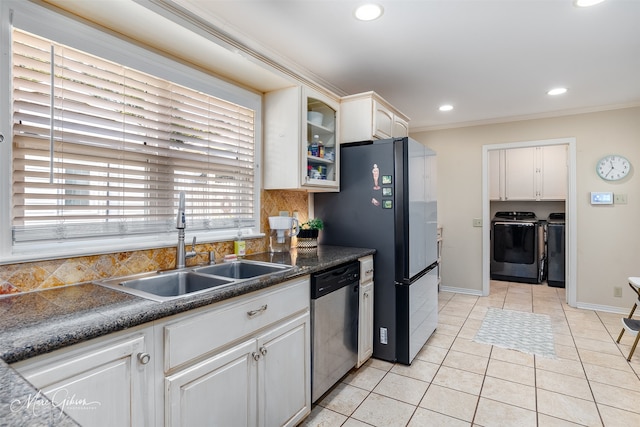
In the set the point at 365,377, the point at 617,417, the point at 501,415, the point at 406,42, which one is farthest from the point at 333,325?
the point at 406,42

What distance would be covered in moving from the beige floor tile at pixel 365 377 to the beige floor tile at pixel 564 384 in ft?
3.63

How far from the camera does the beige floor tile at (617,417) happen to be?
1.89m

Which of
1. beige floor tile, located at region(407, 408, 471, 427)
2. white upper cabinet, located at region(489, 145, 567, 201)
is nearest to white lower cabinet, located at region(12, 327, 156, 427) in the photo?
beige floor tile, located at region(407, 408, 471, 427)

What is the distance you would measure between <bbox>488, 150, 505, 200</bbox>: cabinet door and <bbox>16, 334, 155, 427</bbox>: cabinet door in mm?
5638

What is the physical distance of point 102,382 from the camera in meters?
1.01

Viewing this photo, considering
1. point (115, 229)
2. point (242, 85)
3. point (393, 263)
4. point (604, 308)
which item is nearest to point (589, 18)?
point (393, 263)

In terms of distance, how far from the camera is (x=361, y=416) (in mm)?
1972

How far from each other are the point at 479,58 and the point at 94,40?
103 inches

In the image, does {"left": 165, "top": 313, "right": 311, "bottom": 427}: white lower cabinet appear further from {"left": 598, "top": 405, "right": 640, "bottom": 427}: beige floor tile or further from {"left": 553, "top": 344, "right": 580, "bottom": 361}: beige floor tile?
{"left": 553, "top": 344, "right": 580, "bottom": 361}: beige floor tile

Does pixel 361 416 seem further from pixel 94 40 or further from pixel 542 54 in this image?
pixel 542 54

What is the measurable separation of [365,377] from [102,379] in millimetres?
1872

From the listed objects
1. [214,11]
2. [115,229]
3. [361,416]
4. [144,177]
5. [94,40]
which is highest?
[214,11]

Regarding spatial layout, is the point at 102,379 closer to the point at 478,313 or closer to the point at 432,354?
the point at 432,354

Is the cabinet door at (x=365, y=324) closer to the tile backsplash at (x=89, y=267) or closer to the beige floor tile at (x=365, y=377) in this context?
the beige floor tile at (x=365, y=377)
